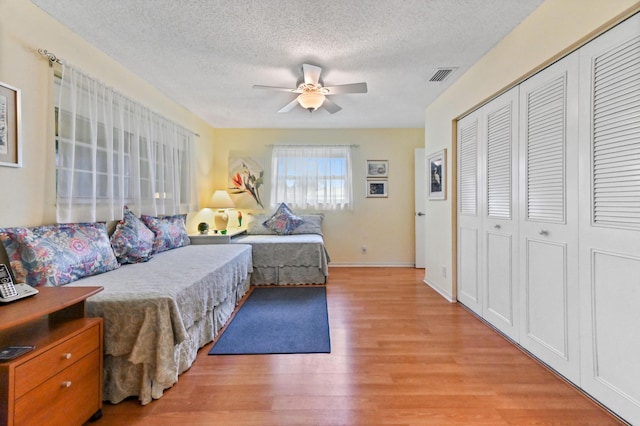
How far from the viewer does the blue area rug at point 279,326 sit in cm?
214

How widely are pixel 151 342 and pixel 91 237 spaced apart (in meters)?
1.12

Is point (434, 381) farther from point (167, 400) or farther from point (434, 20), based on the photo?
point (434, 20)

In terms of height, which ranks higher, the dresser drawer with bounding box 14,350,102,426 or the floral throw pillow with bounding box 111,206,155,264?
the floral throw pillow with bounding box 111,206,155,264

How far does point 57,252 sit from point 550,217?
327 centimetres

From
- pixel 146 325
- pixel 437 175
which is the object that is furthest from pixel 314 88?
pixel 146 325

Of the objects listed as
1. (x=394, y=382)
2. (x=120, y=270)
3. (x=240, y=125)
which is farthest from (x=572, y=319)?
(x=240, y=125)

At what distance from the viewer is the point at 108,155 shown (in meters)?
2.39

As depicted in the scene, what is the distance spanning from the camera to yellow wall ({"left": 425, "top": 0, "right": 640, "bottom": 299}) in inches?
60.9

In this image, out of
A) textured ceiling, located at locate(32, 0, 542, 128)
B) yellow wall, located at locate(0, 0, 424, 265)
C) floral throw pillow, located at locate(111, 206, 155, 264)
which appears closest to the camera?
yellow wall, located at locate(0, 0, 424, 265)

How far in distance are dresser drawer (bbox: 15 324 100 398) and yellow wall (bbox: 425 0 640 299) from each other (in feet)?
10.3

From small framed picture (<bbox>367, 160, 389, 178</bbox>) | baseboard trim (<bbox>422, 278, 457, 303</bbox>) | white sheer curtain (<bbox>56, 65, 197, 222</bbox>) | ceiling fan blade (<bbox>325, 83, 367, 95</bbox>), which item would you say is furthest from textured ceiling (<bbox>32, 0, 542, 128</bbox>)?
baseboard trim (<bbox>422, 278, 457, 303</bbox>)

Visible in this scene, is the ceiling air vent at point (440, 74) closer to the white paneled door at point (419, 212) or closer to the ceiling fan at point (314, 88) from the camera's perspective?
the ceiling fan at point (314, 88)

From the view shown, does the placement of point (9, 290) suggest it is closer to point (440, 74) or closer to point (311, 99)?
point (311, 99)

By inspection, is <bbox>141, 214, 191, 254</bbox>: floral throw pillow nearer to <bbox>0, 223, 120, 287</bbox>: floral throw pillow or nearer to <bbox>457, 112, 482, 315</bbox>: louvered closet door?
<bbox>0, 223, 120, 287</bbox>: floral throw pillow
